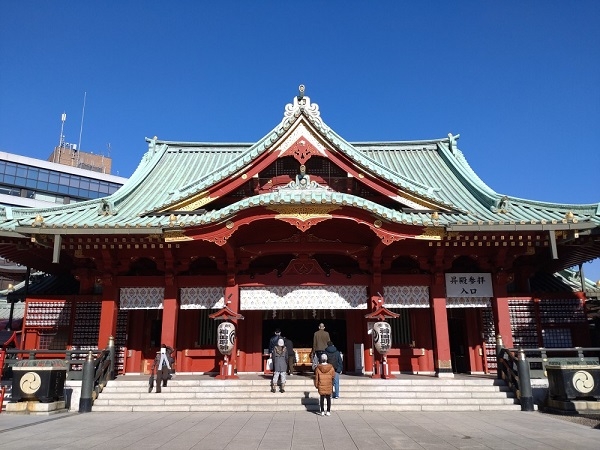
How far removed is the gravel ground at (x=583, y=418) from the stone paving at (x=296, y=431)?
0.26m

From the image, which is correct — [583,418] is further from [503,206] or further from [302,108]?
[302,108]

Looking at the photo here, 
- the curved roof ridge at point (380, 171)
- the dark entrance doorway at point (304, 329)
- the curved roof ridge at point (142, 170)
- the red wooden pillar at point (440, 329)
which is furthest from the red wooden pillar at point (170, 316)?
the red wooden pillar at point (440, 329)

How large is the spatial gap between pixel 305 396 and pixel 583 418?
694 centimetres

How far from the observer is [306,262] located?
50.4 feet

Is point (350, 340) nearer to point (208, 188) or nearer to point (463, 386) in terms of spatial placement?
point (463, 386)

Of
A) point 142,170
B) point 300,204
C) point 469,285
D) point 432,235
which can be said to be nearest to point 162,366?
point 300,204

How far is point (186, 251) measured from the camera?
1532 centimetres

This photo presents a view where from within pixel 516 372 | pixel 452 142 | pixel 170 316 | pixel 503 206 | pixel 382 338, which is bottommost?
pixel 516 372

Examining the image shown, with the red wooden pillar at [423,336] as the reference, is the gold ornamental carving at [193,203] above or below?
above

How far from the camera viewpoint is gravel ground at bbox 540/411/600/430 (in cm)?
981

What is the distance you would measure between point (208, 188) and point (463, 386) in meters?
10.3

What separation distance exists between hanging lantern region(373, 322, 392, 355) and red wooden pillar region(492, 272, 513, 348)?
12.8ft

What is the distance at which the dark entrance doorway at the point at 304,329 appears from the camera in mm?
17125

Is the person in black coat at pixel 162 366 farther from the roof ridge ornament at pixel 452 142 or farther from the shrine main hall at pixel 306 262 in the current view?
the roof ridge ornament at pixel 452 142
